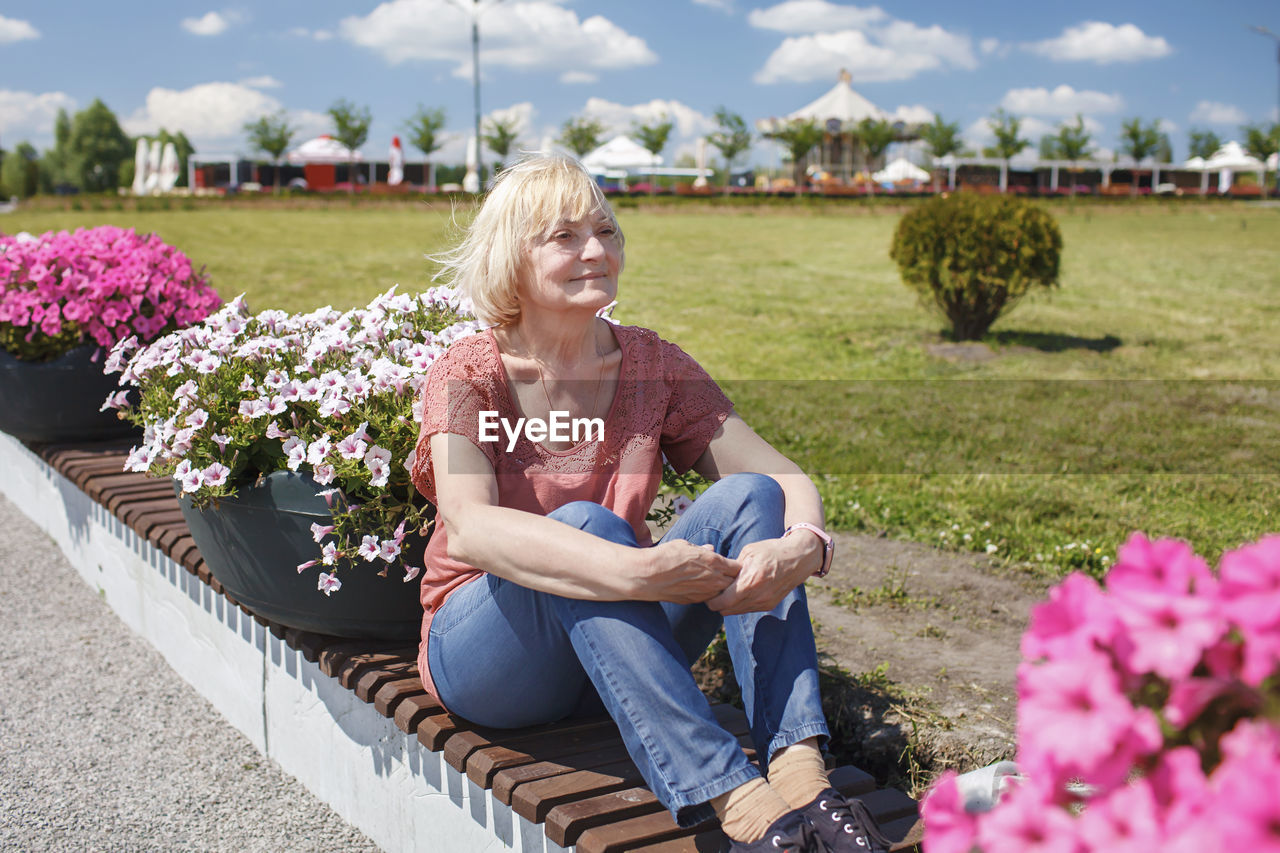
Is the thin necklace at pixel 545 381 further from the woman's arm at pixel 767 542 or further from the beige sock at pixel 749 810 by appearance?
the beige sock at pixel 749 810

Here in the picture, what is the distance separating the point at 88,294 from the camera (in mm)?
4398

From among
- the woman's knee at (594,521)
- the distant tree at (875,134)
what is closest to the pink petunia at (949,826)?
the woman's knee at (594,521)

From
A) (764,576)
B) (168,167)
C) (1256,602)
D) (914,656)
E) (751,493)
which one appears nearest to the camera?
(1256,602)

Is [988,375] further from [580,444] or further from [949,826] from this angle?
[949,826]

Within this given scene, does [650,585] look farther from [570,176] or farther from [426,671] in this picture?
[570,176]

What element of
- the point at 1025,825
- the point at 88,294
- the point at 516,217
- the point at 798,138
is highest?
the point at 798,138

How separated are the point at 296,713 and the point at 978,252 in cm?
824

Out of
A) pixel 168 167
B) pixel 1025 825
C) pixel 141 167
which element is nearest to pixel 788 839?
pixel 1025 825

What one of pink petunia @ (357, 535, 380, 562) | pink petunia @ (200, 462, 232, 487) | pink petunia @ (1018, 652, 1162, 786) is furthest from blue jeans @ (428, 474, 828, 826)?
pink petunia @ (1018, 652, 1162, 786)

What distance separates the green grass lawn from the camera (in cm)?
496

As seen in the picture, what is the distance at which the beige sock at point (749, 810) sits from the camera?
5.84ft

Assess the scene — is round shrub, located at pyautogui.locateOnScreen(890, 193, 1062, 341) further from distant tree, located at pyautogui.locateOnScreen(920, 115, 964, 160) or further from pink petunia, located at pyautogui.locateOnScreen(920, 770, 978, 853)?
distant tree, located at pyautogui.locateOnScreen(920, 115, 964, 160)

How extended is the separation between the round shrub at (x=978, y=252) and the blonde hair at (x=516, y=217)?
8.01 metres

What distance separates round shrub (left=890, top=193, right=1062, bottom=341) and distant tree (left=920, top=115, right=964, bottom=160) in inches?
1962
